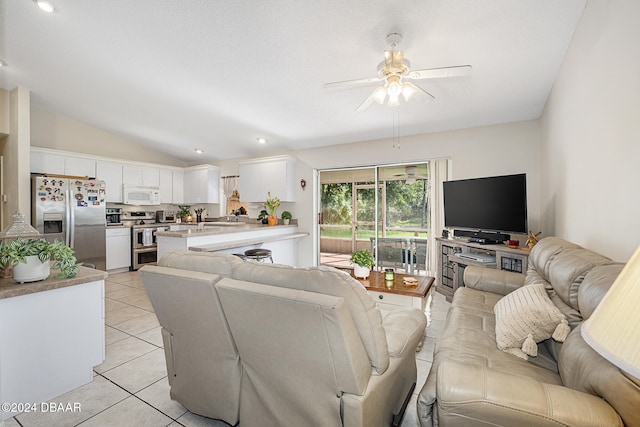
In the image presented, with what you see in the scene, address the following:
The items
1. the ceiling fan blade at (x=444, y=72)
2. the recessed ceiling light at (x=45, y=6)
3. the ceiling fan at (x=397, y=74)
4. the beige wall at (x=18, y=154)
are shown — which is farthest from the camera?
the beige wall at (x=18, y=154)

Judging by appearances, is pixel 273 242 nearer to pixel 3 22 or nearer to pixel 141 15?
pixel 141 15

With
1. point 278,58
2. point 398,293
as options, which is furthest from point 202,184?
point 398,293

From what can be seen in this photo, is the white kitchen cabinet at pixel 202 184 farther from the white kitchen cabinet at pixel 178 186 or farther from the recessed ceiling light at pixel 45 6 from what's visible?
the recessed ceiling light at pixel 45 6

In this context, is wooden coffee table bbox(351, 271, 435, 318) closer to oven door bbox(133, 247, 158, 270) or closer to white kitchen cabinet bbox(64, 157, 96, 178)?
oven door bbox(133, 247, 158, 270)

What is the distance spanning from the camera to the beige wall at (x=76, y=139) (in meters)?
5.20

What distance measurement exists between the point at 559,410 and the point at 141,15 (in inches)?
154

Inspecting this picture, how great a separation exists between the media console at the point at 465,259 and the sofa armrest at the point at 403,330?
7.10 feet

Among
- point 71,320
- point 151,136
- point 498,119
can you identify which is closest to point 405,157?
point 498,119

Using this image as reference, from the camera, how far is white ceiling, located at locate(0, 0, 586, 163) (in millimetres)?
2395

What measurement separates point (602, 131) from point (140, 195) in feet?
23.6

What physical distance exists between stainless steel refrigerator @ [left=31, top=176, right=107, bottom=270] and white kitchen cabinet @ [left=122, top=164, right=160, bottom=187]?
713 millimetres

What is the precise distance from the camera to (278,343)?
1.31 meters

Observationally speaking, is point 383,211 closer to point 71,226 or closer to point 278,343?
point 278,343

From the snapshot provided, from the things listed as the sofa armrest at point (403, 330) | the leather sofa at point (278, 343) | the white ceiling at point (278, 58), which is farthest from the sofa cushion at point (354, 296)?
the white ceiling at point (278, 58)
